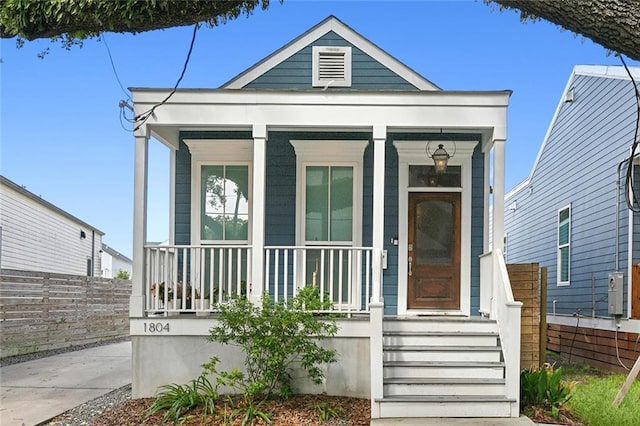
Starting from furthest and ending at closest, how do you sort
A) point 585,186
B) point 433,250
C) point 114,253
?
point 114,253 → point 585,186 → point 433,250

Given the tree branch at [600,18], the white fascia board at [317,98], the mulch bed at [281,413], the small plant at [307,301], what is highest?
the white fascia board at [317,98]

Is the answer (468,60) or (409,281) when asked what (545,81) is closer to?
(468,60)

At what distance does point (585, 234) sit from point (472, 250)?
3935 millimetres

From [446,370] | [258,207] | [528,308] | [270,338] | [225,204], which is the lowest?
[446,370]

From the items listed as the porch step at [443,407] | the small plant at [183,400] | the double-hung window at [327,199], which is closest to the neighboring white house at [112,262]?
the double-hung window at [327,199]

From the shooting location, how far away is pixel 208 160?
886cm

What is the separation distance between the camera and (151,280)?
734 cm

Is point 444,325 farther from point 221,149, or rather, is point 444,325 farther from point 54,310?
point 54,310

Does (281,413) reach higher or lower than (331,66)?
lower

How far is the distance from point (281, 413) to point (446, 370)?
1.81m

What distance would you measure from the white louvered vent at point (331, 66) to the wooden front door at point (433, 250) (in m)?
2.08

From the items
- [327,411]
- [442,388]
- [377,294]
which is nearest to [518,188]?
[377,294]

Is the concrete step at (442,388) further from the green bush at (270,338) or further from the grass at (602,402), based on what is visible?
the grass at (602,402)

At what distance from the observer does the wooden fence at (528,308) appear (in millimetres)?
7824
